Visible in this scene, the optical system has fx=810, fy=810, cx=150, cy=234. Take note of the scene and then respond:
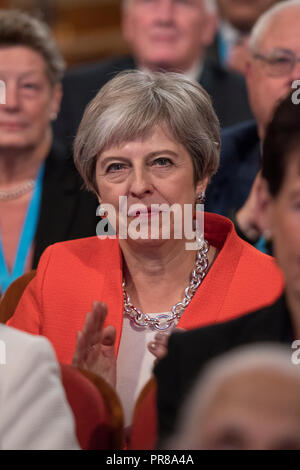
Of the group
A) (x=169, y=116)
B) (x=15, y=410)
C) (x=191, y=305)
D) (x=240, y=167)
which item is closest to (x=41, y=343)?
(x=15, y=410)

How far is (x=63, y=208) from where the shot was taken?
254cm

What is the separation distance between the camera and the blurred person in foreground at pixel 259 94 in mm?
2516

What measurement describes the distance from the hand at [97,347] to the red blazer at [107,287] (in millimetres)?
84

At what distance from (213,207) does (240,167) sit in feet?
0.69

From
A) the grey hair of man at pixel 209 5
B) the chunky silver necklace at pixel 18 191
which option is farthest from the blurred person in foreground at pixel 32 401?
the grey hair of man at pixel 209 5

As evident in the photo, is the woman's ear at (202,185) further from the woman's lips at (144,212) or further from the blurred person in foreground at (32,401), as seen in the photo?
the blurred person in foreground at (32,401)

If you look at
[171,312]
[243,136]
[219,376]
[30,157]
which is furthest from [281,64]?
[219,376]

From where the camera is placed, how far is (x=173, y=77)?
6.08ft

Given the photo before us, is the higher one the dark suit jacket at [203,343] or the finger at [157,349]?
the dark suit jacket at [203,343]

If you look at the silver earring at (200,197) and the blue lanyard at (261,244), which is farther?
the blue lanyard at (261,244)

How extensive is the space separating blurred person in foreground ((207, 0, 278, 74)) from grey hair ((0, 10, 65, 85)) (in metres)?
0.97

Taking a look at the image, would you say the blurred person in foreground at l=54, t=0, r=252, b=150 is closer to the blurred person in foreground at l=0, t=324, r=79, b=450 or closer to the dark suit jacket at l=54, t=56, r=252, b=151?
the dark suit jacket at l=54, t=56, r=252, b=151

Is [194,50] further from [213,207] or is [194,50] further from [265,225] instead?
[265,225]

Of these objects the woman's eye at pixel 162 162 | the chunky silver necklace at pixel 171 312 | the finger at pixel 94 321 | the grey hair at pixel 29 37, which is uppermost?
the grey hair at pixel 29 37
